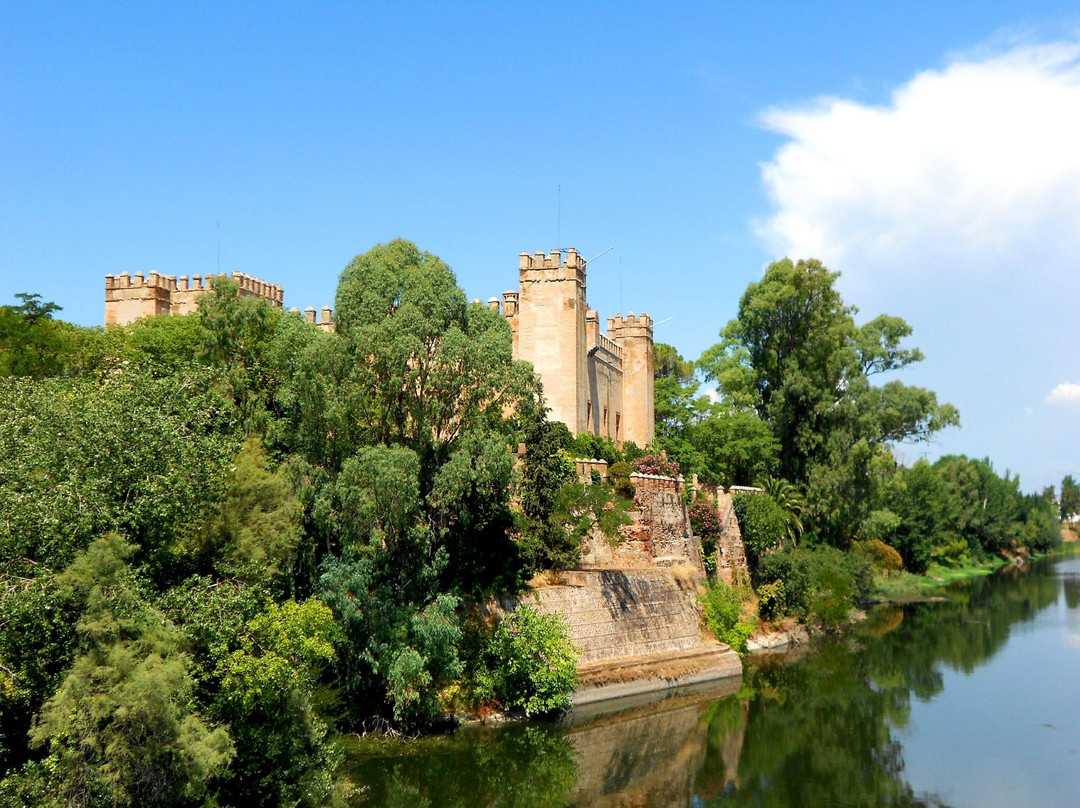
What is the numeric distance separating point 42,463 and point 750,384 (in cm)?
A: 3183

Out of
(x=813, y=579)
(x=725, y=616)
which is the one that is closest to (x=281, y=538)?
(x=725, y=616)

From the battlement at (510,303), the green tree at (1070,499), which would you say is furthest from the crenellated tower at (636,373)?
the green tree at (1070,499)

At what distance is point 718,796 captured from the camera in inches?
732

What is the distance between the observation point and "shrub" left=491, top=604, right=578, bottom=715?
72.7ft

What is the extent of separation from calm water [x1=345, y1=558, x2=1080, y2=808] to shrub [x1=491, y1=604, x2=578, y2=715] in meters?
0.58

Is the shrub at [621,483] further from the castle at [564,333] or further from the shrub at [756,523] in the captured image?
the shrub at [756,523]

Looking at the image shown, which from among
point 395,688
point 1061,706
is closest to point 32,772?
point 395,688

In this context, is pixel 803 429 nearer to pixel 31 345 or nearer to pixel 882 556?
pixel 882 556

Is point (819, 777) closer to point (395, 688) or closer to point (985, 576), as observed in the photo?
point (395, 688)

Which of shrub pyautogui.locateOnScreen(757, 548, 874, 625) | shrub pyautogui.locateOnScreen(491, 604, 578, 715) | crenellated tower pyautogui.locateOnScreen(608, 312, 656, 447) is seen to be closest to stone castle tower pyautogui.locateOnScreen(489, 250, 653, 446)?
crenellated tower pyautogui.locateOnScreen(608, 312, 656, 447)

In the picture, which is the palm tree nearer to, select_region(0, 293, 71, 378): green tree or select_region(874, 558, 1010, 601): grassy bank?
select_region(874, 558, 1010, 601): grassy bank

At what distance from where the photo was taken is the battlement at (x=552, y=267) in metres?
33.6

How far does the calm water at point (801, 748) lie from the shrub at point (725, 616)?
963 mm

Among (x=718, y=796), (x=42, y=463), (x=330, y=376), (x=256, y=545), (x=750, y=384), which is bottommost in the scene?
(x=718, y=796)
